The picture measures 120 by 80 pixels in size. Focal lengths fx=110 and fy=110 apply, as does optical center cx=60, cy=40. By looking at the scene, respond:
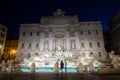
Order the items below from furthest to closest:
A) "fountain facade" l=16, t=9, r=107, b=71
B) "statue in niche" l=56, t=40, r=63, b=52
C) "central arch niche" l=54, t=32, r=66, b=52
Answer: "central arch niche" l=54, t=32, r=66, b=52 < "statue in niche" l=56, t=40, r=63, b=52 < "fountain facade" l=16, t=9, r=107, b=71

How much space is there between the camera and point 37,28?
42.2m

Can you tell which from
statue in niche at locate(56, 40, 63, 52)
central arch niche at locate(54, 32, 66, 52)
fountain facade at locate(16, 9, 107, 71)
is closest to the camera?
fountain facade at locate(16, 9, 107, 71)

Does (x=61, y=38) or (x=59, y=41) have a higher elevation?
(x=61, y=38)

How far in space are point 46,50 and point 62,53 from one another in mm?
5951

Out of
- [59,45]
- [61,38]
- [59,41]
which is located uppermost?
[61,38]

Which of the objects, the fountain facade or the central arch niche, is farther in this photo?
the central arch niche

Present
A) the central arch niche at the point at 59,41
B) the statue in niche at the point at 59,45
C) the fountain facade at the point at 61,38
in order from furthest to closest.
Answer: the central arch niche at the point at 59,41 → the statue in niche at the point at 59,45 → the fountain facade at the point at 61,38

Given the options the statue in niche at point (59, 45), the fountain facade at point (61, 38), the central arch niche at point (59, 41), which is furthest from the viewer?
the central arch niche at point (59, 41)

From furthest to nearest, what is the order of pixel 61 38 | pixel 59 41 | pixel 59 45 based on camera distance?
pixel 61 38 → pixel 59 41 → pixel 59 45

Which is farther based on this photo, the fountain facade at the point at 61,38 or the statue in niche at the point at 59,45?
the statue in niche at the point at 59,45

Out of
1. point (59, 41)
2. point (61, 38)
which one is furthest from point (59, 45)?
point (61, 38)

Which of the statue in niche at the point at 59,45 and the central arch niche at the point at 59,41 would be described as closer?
the statue in niche at the point at 59,45

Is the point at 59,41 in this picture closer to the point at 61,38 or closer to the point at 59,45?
the point at 61,38

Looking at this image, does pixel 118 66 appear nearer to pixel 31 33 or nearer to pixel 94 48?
pixel 94 48
